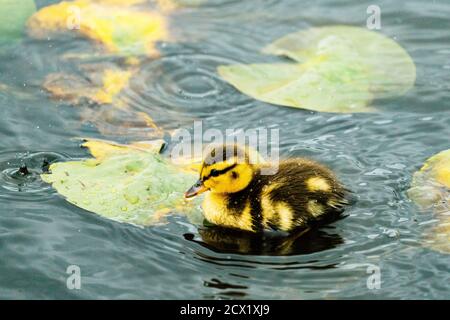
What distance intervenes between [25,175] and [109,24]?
2.07 metres

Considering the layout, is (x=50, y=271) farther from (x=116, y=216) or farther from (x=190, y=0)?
(x=190, y=0)

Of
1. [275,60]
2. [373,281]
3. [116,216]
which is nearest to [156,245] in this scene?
[116,216]

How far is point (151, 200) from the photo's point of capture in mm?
4668

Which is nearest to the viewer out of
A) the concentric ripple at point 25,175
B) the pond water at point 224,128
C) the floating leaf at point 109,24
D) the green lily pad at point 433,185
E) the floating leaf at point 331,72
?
the pond water at point 224,128

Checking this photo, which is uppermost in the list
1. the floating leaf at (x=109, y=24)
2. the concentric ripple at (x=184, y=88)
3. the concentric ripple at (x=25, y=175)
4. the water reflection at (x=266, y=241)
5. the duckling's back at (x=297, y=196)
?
the floating leaf at (x=109, y=24)

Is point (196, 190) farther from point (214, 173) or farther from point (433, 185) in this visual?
point (433, 185)

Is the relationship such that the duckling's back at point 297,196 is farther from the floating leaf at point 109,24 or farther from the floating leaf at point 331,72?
the floating leaf at point 109,24

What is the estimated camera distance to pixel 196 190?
182 inches

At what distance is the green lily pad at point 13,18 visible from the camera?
671 centimetres

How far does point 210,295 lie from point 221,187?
0.74 meters

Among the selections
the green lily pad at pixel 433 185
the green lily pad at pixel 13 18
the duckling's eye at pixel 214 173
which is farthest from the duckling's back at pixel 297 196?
the green lily pad at pixel 13 18

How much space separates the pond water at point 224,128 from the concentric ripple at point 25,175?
0.01 metres

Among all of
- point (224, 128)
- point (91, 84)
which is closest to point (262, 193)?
point (224, 128)

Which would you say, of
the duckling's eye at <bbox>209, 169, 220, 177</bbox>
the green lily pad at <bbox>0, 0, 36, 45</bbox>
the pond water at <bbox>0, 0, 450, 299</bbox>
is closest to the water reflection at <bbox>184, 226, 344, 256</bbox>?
the pond water at <bbox>0, 0, 450, 299</bbox>
